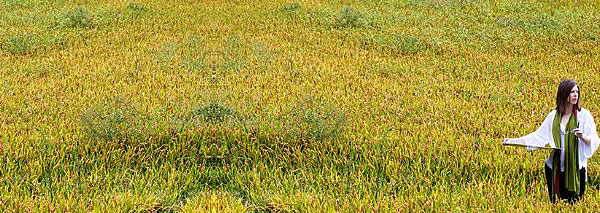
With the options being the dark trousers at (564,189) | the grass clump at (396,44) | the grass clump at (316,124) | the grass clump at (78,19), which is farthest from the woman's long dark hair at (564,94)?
the grass clump at (78,19)

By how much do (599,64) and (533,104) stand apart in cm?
369

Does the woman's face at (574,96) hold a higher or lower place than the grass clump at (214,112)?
higher

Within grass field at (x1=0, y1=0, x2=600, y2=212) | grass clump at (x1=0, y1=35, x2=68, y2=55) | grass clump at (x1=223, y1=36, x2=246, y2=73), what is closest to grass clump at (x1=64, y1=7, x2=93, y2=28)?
grass field at (x1=0, y1=0, x2=600, y2=212)

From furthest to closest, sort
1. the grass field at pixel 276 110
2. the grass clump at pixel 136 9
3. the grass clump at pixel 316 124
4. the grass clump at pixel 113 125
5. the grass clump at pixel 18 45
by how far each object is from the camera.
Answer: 1. the grass clump at pixel 136 9
2. the grass clump at pixel 18 45
3. the grass clump at pixel 316 124
4. the grass clump at pixel 113 125
5. the grass field at pixel 276 110

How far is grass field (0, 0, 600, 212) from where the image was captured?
6.44m

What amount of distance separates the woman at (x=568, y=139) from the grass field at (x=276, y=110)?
238mm

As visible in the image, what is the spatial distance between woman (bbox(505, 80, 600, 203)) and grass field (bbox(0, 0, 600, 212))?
24cm

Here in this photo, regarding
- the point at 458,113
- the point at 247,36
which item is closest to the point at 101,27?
the point at 247,36

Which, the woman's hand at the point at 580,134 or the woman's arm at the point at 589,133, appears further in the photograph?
the woman's arm at the point at 589,133

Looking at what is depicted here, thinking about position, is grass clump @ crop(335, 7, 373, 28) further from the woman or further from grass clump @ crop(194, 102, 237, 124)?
the woman

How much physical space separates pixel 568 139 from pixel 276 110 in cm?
368

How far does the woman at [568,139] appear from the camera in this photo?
5.66 m

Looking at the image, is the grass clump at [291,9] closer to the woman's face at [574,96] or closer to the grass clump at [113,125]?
the grass clump at [113,125]

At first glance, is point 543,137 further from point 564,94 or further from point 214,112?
point 214,112
